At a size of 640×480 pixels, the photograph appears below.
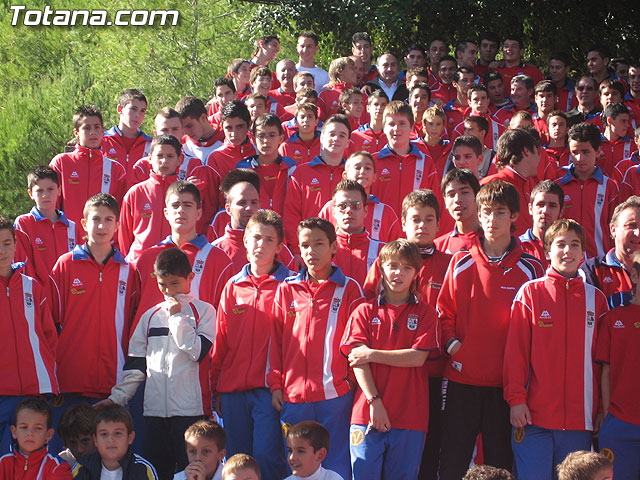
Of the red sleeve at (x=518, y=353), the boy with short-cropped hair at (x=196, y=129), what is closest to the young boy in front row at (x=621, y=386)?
the red sleeve at (x=518, y=353)

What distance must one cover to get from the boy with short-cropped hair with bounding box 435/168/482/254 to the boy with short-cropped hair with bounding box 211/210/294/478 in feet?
4.00

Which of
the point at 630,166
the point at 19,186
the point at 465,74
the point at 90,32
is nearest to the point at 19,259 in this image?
the point at 630,166

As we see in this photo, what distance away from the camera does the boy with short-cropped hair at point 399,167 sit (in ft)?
27.2

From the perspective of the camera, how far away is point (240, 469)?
5.03 m

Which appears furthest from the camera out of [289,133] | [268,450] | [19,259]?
[289,133]

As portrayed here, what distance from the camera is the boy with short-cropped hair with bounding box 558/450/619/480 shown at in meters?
4.40

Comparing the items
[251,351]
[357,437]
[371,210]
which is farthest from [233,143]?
[357,437]

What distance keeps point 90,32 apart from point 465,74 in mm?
14993

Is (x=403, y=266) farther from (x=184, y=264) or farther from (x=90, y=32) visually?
(x=90, y=32)

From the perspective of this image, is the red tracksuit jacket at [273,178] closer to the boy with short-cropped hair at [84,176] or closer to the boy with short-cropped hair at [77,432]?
the boy with short-cropped hair at [84,176]

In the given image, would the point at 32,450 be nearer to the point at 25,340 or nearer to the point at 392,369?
the point at 25,340

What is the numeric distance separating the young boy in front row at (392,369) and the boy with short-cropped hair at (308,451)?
0.76 feet

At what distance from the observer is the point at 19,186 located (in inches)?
581

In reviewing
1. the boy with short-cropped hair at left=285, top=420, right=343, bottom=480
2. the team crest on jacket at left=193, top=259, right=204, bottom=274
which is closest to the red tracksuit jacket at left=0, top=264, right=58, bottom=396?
the team crest on jacket at left=193, top=259, right=204, bottom=274
